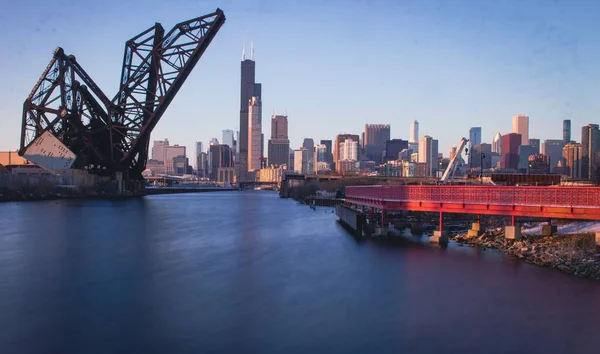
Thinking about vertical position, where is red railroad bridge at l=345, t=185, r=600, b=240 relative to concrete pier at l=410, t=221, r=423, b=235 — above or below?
above

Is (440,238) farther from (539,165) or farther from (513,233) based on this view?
(539,165)

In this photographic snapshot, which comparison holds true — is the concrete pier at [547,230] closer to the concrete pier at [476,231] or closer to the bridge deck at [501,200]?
the bridge deck at [501,200]

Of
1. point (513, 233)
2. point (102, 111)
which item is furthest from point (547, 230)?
point (102, 111)

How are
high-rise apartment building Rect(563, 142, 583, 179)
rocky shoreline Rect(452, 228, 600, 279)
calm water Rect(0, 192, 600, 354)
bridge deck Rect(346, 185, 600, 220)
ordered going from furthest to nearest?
1. high-rise apartment building Rect(563, 142, 583, 179)
2. bridge deck Rect(346, 185, 600, 220)
3. rocky shoreline Rect(452, 228, 600, 279)
4. calm water Rect(0, 192, 600, 354)

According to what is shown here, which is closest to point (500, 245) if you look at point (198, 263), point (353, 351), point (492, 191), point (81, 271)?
point (492, 191)

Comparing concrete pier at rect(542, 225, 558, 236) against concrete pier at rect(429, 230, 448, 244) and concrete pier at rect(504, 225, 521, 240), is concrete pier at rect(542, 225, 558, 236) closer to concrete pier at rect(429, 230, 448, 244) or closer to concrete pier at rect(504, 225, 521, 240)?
concrete pier at rect(504, 225, 521, 240)

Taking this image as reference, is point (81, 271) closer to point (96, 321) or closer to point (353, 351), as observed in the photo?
point (96, 321)

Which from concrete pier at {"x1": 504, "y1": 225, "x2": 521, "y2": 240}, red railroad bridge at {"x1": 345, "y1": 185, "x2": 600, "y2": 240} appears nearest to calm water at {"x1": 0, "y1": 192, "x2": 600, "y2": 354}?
concrete pier at {"x1": 504, "y1": 225, "x2": 521, "y2": 240}
